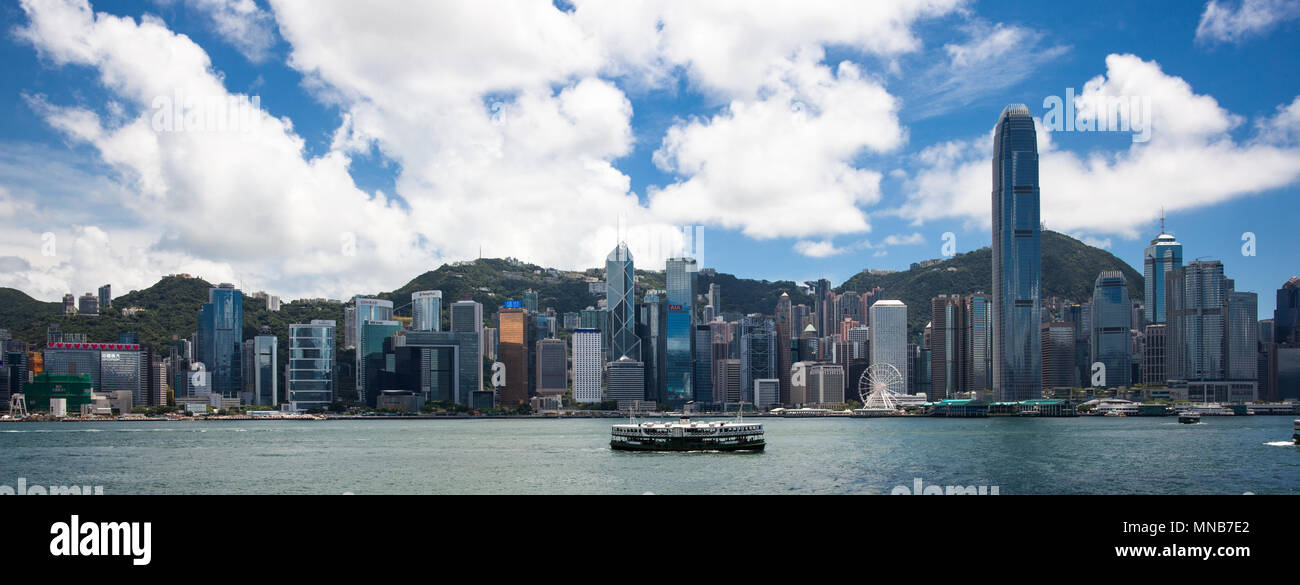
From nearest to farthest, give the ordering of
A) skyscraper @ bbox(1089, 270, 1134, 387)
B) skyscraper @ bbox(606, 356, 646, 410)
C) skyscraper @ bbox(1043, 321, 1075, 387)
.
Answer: skyscraper @ bbox(1089, 270, 1134, 387)
skyscraper @ bbox(1043, 321, 1075, 387)
skyscraper @ bbox(606, 356, 646, 410)

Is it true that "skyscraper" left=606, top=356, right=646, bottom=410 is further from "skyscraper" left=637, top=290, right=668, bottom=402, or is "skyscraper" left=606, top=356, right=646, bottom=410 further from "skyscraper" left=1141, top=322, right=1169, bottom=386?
"skyscraper" left=1141, top=322, right=1169, bottom=386

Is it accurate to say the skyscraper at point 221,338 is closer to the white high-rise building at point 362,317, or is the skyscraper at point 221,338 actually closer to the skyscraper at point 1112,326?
the white high-rise building at point 362,317

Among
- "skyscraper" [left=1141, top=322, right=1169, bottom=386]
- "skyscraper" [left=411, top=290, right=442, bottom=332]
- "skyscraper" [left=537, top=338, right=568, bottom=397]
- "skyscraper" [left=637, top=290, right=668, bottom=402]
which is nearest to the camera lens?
"skyscraper" [left=1141, top=322, right=1169, bottom=386]

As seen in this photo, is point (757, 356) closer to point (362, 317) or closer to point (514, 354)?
point (514, 354)

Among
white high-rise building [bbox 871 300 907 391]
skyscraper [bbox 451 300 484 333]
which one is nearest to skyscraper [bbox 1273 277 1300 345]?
white high-rise building [bbox 871 300 907 391]

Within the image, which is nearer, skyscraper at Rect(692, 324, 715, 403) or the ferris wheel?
the ferris wheel

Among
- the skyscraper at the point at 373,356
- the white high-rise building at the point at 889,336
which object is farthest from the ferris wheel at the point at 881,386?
the skyscraper at the point at 373,356
